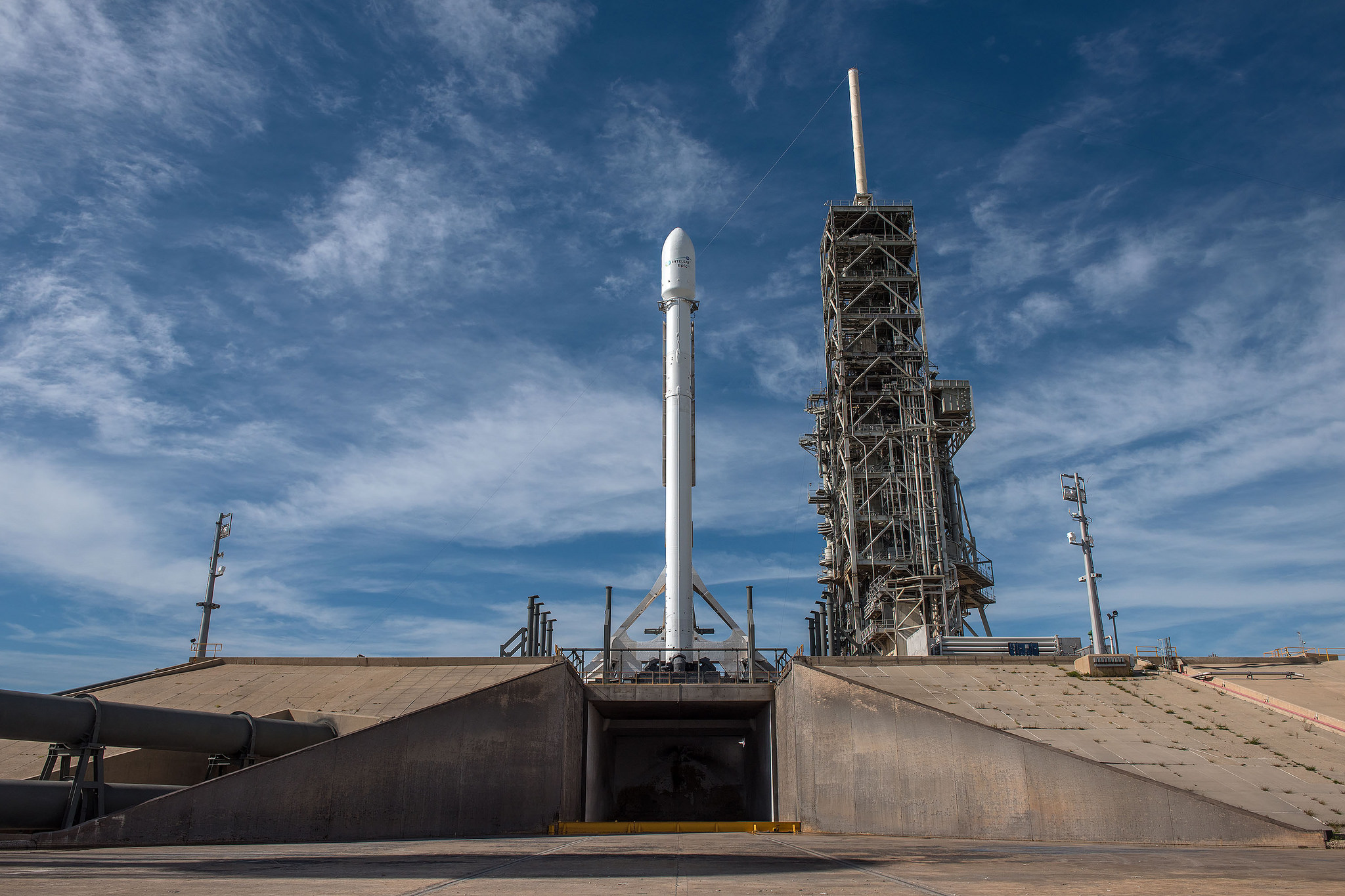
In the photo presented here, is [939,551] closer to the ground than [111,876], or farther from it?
farther from it

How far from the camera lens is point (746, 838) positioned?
58.6 ft

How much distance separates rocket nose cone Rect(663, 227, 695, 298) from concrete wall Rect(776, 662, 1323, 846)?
76.8 ft

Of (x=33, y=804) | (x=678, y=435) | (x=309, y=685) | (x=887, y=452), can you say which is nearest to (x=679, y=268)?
(x=678, y=435)

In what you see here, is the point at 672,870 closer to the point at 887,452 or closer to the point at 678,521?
the point at 678,521

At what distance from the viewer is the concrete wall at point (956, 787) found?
1692 cm

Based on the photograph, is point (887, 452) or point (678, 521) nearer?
point (678, 521)

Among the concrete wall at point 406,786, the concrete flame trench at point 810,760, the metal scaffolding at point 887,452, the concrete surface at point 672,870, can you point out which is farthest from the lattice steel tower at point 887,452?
the concrete surface at point 672,870

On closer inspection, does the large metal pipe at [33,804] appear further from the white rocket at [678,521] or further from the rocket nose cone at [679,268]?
the rocket nose cone at [679,268]

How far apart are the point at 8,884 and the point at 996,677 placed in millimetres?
26119

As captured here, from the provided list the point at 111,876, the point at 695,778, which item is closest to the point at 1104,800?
the point at 111,876

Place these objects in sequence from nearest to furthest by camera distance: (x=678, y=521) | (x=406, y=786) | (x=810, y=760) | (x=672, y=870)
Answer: (x=672, y=870)
(x=406, y=786)
(x=810, y=760)
(x=678, y=521)

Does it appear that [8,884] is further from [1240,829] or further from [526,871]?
[1240,829]

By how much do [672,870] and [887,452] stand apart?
4051 cm

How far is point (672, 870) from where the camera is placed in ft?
34.8
